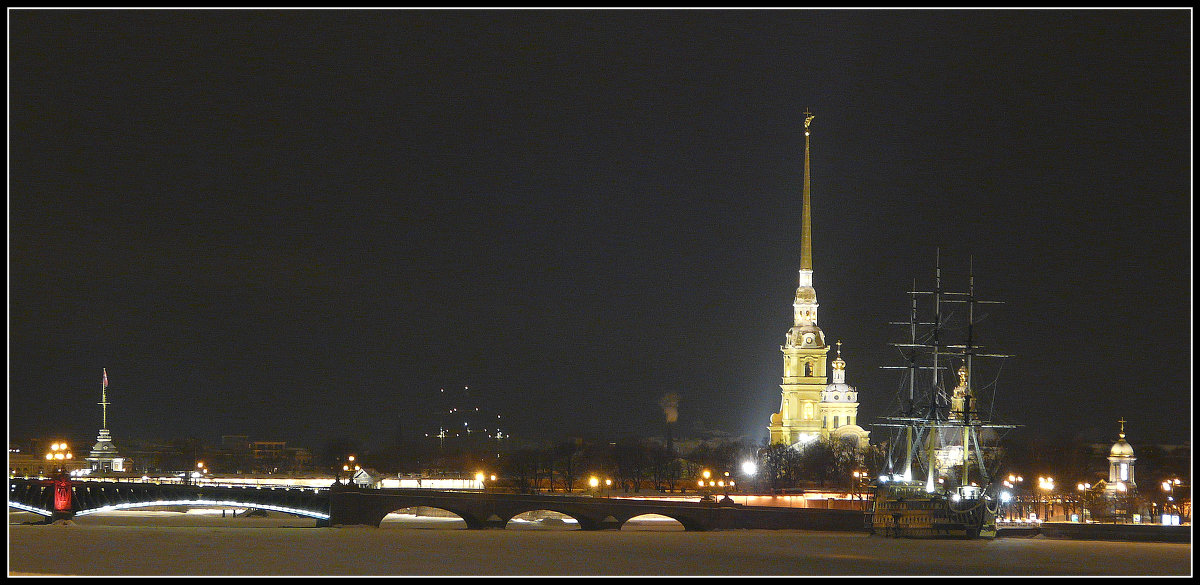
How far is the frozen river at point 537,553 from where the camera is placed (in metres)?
61.9

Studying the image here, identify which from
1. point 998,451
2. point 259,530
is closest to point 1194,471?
point 259,530

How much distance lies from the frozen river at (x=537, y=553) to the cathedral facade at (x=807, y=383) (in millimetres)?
69477

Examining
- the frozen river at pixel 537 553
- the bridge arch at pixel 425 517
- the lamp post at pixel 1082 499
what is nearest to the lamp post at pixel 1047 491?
the lamp post at pixel 1082 499

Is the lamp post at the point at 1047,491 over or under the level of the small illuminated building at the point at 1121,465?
under

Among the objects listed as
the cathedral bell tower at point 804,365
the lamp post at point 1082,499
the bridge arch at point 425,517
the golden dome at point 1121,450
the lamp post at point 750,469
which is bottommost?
the bridge arch at point 425,517

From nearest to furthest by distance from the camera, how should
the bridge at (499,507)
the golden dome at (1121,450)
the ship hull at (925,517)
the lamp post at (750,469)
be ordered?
the ship hull at (925,517)
the bridge at (499,507)
the golden dome at (1121,450)
the lamp post at (750,469)

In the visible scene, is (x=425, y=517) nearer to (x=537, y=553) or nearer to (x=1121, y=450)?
(x=1121, y=450)

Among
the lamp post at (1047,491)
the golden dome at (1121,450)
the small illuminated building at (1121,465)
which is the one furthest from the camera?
the golden dome at (1121,450)

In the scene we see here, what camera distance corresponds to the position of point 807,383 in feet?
532

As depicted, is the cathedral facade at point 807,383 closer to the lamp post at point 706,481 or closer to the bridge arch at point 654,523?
the lamp post at point 706,481

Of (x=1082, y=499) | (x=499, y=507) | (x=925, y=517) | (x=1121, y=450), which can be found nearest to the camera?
(x=925, y=517)

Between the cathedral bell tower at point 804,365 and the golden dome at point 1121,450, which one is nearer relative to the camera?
the golden dome at point 1121,450

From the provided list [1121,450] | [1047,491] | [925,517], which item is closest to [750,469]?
[1047,491]

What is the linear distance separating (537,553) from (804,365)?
308 ft
